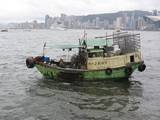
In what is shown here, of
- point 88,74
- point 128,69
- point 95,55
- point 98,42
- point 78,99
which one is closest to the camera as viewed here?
point 78,99

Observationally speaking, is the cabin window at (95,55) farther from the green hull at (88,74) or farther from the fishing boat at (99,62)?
the green hull at (88,74)

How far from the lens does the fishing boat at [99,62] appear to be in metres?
32.3

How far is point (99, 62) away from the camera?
3238cm

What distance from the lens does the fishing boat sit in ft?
106

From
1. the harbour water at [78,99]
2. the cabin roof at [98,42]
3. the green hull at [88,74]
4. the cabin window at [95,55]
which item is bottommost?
the harbour water at [78,99]

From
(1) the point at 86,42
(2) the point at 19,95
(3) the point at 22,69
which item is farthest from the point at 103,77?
(3) the point at 22,69

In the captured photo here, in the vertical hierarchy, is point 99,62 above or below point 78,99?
above

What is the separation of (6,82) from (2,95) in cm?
588

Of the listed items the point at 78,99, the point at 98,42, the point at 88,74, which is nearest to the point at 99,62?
the point at 88,74

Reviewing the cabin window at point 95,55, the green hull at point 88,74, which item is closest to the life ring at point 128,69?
the green hull at point 88,74

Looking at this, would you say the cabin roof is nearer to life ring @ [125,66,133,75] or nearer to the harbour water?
life ring @ [125,66,133,75]

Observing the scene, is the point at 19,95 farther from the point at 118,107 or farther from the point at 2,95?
the point at 118,107

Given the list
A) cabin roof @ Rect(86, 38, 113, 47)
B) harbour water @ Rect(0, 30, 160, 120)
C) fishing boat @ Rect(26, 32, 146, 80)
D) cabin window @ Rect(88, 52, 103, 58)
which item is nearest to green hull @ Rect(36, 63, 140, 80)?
fishing boat @ Rect(26, 32, 146, 80)

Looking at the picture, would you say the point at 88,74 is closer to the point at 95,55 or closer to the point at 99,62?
the point at 99,62
